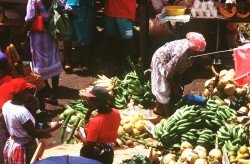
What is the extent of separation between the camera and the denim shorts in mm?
11156

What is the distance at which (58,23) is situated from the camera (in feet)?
29.5

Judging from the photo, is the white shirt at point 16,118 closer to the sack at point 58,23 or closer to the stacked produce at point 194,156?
the stacked produce at point 194,156

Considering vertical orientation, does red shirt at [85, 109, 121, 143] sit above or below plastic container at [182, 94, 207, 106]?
above

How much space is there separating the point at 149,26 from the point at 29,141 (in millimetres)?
6183

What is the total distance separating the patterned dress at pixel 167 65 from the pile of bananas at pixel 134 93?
2.62 feet

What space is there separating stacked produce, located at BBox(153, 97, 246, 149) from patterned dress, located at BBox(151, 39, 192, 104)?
24.9 inches

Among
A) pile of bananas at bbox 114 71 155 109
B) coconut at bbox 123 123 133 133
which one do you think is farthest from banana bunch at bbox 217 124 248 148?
pile of bananas at bbox 114 71 155 109

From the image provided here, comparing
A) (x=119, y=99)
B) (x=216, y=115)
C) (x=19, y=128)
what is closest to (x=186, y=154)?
(x=216, y=115)

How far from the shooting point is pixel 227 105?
8.77 metres

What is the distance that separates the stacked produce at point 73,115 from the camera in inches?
318

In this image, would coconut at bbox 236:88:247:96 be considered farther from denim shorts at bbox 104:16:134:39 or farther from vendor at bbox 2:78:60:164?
vendor at bbox 2:78:60:164

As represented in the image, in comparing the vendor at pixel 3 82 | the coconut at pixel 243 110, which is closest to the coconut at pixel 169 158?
the coconut at pixel 243 110

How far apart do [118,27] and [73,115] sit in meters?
3.06

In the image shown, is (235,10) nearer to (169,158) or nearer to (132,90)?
(132,90)
